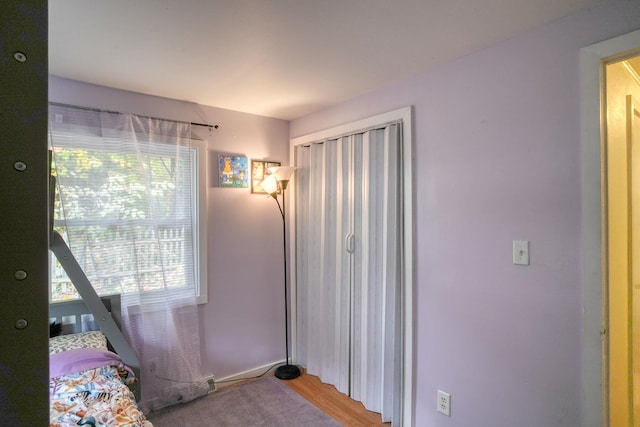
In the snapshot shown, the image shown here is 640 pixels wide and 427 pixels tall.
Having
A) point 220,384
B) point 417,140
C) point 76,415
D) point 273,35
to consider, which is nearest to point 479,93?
point 417,140

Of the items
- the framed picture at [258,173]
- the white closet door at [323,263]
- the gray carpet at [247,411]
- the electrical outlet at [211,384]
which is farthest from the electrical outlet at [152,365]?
the framed picture at [258,173]

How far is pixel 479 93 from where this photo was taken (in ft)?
6.15

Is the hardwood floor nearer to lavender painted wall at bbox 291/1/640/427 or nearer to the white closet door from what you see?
the white closet door

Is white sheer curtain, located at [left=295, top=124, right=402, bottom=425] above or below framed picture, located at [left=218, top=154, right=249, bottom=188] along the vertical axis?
below

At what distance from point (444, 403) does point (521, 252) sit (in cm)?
105

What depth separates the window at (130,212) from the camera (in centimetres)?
220

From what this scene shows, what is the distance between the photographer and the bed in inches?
54.6

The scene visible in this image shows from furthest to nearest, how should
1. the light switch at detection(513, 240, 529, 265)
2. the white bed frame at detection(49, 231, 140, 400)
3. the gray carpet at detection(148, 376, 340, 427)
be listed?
the gray carpet at detection(148, 376, 340, 427)
the light switch at detection(513, 240, 529, 265)
the white bed frame at detection(49, 231, 140, 400)

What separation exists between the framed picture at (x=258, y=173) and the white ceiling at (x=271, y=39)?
0.80m

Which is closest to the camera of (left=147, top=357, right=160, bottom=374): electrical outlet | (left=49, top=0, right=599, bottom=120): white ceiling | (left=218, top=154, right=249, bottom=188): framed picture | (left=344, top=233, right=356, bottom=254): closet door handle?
(left=49, top=0, right=599, bottom=120): white ceiling

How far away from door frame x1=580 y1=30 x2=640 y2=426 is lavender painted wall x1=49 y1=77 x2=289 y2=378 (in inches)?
94.8

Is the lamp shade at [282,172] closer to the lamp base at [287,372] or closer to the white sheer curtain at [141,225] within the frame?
the white sheer curtain at [141,225]

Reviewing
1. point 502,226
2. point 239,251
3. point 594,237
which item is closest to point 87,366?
point 239,251

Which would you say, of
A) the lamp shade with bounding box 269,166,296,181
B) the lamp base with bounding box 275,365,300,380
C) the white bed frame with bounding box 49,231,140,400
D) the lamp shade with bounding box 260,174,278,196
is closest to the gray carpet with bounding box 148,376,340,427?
the lamp base with bounding box 275,365,300,380
